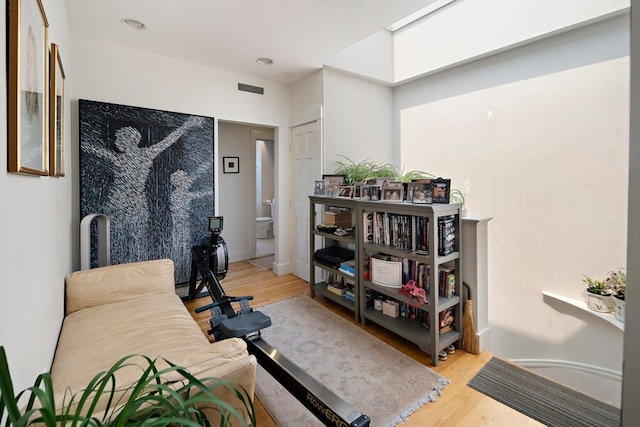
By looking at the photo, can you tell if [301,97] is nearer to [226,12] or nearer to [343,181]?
[343,181]

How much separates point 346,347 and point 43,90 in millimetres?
2410

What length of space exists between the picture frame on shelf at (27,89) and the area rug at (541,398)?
2.55m

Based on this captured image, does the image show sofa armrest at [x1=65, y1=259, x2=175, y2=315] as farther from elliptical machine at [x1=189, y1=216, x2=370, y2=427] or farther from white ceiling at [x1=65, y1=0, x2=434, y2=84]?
white ceiling at [x1=65, y1=0, x2=434, y2=84]

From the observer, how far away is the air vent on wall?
371cm

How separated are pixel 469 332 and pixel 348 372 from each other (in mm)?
1008

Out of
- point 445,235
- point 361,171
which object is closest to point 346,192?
point 361,171

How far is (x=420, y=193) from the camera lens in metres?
2.35

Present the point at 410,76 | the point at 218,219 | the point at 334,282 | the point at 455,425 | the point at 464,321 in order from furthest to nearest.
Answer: the point at 410,76 < the point at 334,282 < the point at 218,219 < the point at 464,321 < the point at 455,425

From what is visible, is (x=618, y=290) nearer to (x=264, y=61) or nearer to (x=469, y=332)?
(x=469, y=332)

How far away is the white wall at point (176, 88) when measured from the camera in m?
2.82

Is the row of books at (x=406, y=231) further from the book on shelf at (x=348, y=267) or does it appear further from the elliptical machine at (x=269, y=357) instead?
the elliptical machine at (x=269, y=357)

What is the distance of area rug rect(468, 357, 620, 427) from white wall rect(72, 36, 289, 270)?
2818 millimetres

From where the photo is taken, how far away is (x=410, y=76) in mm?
3902

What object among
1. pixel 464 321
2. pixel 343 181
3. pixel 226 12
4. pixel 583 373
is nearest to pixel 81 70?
pixel 226 12
